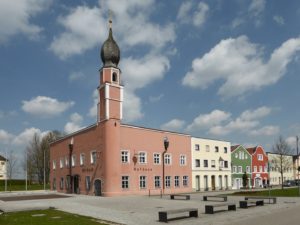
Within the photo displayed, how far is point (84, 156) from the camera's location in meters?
48.2

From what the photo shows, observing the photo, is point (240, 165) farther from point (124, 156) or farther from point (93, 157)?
point (93, 157)

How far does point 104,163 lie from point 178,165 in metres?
13.4

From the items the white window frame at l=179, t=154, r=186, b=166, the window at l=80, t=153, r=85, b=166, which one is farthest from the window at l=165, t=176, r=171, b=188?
the window at l=80, t=153, r=85, b=166

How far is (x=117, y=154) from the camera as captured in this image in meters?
43.0

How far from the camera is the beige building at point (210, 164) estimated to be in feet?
185

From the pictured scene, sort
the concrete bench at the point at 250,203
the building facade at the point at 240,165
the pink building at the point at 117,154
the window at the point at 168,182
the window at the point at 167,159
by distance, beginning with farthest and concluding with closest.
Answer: the building facade at the point at 240,165 → the window at the point at 167,159 → the window at the point at 168,182 → the pink building at the point at 117,154 → the concrete bench at the point at 250,203

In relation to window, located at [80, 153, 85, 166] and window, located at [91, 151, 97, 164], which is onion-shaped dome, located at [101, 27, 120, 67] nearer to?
window, located at [91, 151, 97, 164]

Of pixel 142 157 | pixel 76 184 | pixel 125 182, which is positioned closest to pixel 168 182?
pixel 142 157

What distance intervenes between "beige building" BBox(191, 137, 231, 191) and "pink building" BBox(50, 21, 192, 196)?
8.92 feet

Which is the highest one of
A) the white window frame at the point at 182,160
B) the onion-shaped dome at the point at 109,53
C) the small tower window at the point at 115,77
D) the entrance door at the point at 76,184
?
the onion-shaped dome at the point at 109,53

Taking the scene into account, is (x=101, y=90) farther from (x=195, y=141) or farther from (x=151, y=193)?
(x=195, y=141)

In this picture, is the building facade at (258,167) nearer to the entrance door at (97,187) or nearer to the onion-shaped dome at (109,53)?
the entrance door at (97,187)

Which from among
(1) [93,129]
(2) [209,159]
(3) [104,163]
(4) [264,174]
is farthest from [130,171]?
(4) [264,174]

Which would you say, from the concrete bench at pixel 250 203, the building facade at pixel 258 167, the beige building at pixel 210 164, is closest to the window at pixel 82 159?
the beige building at pixel 210 164
